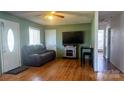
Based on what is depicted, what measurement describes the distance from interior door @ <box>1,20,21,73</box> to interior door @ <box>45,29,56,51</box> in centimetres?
231

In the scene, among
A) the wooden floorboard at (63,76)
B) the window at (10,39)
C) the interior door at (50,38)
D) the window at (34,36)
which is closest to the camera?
the wooden floorboard at (63,76)

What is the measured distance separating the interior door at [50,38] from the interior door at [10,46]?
2311mm

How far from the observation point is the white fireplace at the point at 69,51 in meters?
6.25

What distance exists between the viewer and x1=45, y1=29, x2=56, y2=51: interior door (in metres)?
6.58

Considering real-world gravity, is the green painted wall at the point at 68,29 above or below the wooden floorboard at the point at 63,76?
above

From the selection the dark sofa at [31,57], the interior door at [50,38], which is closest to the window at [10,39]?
the dark sofa at [31,57]

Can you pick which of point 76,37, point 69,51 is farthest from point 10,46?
point 76,37

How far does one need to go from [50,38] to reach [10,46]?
2.92m

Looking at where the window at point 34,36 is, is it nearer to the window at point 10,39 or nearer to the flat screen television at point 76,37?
the window at point 10,39

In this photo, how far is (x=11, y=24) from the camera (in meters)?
3.98

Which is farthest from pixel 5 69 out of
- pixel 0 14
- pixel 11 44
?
pixel 0 14

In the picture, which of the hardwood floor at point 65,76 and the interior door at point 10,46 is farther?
the interior door at point 10,46

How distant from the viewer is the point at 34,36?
5.79m

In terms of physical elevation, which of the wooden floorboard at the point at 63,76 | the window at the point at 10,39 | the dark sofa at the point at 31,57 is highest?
the window at the point at 10,39
